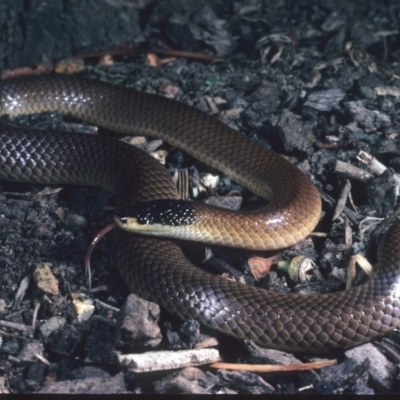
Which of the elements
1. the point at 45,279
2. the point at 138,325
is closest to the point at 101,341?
the point at 138,325

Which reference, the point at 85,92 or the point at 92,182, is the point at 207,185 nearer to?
the point at 92,182

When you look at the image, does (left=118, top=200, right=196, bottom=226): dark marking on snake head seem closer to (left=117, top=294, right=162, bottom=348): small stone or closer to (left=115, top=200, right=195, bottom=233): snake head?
(left=115, top=200, right=195, bottom=233): snake head

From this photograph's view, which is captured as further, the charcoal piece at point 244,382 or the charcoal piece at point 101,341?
the charcoal piece at point 101,341

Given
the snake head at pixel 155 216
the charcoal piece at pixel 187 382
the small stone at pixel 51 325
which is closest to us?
the charcoal piece at pixel 187 382

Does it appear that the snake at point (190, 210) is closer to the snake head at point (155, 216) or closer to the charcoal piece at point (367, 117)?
the snake head at point (155, 216)

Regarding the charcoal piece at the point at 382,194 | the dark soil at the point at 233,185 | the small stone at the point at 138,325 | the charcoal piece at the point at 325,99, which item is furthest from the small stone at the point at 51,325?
the charcoal piece at the point at 325,99

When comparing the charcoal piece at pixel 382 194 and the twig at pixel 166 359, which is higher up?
the charcoal piece at pixel 382 194

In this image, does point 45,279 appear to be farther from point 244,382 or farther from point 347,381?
point 347,381

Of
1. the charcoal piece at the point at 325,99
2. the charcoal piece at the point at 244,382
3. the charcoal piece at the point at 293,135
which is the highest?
the charcoal piece at the point at 325,99

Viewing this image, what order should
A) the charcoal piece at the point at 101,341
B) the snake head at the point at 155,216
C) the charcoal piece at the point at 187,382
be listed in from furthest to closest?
the snake head at the point at 155,216
the charcoal piece at the point at 101,341
the charcoal piece at the point at 187,382
